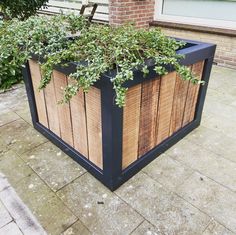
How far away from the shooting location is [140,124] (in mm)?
1815

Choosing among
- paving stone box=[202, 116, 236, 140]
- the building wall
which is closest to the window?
the building wall

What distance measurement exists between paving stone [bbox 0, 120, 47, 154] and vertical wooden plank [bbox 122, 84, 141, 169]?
960mm

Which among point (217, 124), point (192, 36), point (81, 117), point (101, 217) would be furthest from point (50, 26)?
point (192, 36)

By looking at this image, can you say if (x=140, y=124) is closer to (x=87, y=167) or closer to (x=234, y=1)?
(x=87, y=167)

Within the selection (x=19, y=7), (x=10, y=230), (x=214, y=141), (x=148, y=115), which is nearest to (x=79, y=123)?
(x=148, y=115)

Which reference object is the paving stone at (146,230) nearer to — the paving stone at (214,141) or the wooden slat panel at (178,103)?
the wooden slat panel at (178,103)

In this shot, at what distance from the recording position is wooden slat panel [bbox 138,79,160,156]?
5.67 ft

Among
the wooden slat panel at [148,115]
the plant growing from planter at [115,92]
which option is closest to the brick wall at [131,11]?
the plant growing from planter at [115,92]

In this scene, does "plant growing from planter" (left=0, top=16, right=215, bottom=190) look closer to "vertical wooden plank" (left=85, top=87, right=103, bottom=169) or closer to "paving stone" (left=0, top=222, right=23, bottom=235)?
"vertical wooden plank" (left=85, top=87, right=103, bottom=169)

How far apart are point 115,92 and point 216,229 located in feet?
3.45

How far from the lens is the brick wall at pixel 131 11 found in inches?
171

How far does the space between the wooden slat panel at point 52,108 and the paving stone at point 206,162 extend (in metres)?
1.04

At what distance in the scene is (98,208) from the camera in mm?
1671

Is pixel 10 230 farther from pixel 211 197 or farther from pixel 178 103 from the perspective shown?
pixel 178 103
